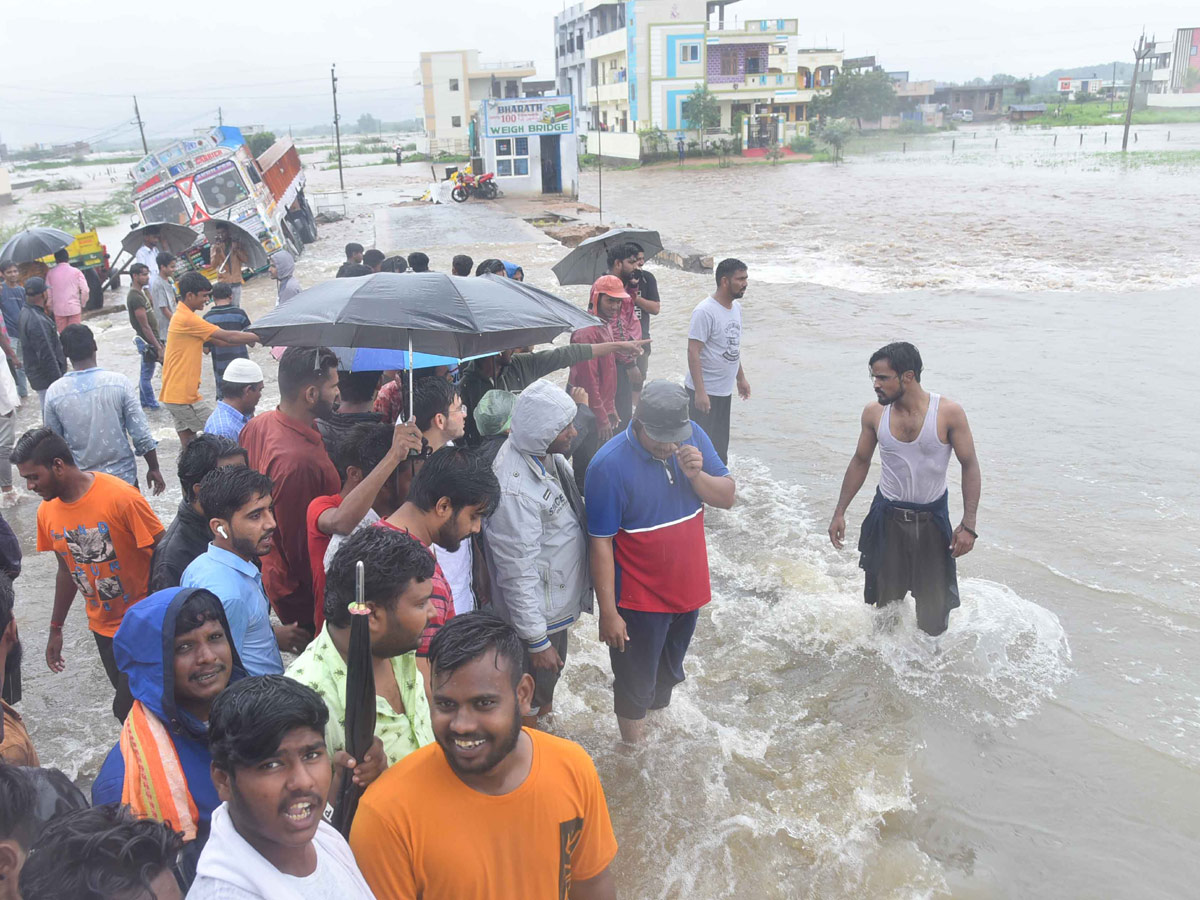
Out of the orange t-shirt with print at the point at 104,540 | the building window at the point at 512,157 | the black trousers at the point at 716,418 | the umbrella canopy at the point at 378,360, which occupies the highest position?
the building window at the point at 512,157

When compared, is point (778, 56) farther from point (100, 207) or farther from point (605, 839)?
point (605, 839)

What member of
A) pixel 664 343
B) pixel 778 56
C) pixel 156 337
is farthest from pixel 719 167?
pixel 156 337

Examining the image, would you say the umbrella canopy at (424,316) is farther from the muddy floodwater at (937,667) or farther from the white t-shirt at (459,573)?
the muddy floodwater at (937,667)

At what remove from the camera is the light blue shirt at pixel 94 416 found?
16.7ft

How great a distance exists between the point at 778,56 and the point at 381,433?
68.3m

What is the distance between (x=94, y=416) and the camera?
5109mm

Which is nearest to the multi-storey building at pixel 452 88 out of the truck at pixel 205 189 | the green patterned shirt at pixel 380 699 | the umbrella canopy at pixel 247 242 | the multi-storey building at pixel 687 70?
the multi-storey building at pixel 687 70

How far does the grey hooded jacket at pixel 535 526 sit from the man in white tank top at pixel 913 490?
5.93 ft

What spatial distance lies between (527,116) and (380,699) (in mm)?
35165

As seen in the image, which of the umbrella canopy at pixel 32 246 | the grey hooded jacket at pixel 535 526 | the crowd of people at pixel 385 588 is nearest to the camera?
the crowd of people at pixel 385 588

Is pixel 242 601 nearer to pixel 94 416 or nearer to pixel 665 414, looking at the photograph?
pixel 665 414

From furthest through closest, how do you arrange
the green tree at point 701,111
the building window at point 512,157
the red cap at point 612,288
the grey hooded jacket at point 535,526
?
the green tree at point 701,111, the building window at point 512,157, the red cap at point 612,288, the grey hooded jacket at point 535,526

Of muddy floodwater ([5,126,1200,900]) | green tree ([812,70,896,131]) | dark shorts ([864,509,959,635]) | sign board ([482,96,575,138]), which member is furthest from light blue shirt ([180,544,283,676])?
green tree ([812,70,896,131])

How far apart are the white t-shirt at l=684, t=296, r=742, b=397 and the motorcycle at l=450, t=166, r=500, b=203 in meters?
29.5
